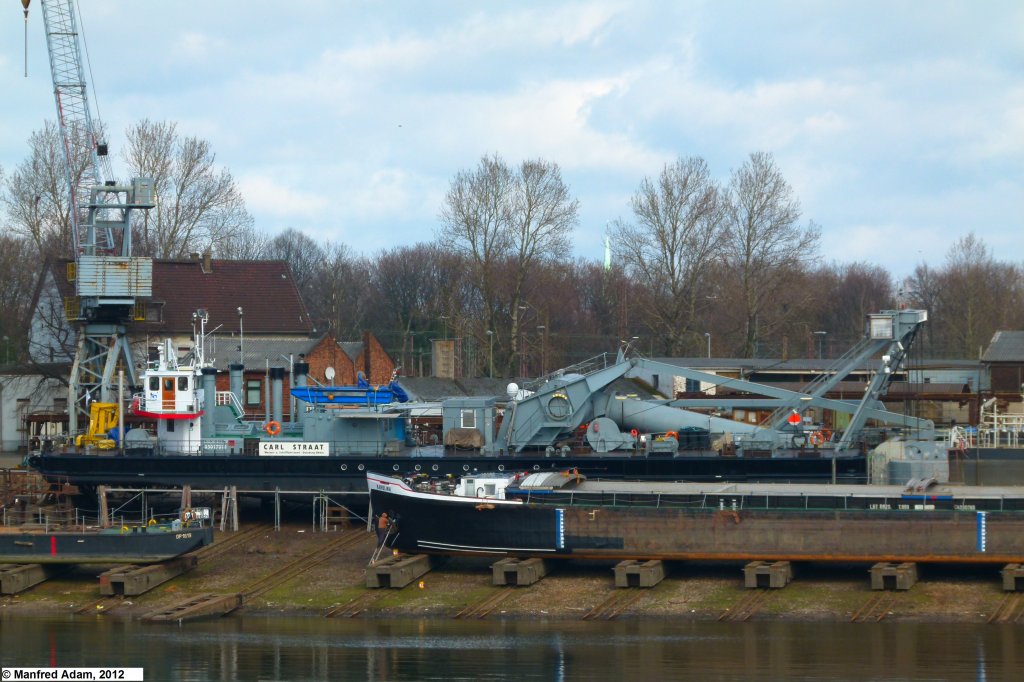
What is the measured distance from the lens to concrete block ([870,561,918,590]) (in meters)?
36.2

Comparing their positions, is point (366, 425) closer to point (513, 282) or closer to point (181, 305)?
point (181, 305)

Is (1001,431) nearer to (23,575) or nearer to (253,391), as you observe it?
(253,391)

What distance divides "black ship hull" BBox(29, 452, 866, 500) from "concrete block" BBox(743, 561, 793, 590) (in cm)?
973

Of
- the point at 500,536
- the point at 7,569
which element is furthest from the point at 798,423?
the point at 7,569

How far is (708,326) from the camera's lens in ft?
336

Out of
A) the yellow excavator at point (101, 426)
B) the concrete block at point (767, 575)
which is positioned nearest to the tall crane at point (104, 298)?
the yellow excavator at point (101, 426)

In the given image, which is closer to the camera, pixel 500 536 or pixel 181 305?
pixel 500 536

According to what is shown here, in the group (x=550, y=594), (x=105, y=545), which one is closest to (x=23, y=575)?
(x=105, y=545)

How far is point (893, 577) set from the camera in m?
36.5

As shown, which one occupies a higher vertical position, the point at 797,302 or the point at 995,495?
the point at 797,302

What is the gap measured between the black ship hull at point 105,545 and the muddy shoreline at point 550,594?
98 cm

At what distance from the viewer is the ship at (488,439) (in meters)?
47.4

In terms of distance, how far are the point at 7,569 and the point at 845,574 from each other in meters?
26.2

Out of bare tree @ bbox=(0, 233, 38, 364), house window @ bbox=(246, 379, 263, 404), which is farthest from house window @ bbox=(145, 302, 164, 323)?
house window @ bbox=(246, 379, 263, 404)
